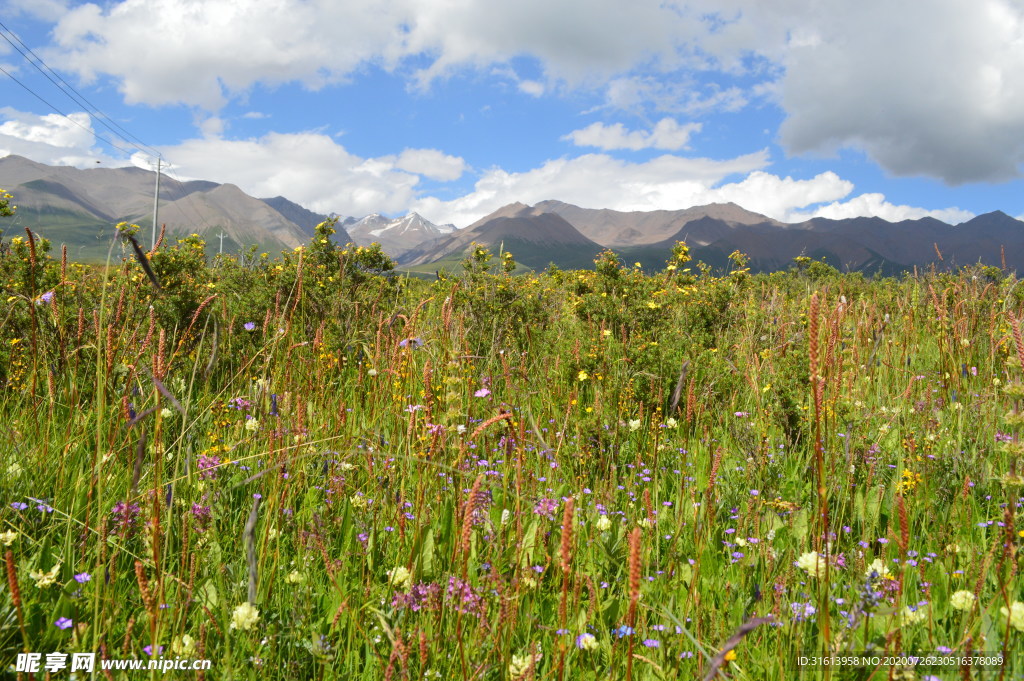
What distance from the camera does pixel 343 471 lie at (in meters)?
2.33

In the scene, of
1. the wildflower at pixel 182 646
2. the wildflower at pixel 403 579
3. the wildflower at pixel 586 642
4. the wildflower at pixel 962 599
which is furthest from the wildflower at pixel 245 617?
the wildflower at pixel 962 599

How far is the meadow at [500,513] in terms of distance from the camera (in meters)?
1.29

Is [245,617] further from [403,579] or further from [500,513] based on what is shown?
[500,513]

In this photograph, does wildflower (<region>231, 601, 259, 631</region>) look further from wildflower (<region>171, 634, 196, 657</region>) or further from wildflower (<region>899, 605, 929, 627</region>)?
wildflower (<region>899, 605, 929, 627</region>)

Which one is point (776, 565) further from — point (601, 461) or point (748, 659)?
point (601, 461)

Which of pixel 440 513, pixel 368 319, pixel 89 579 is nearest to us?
pixel 89 579

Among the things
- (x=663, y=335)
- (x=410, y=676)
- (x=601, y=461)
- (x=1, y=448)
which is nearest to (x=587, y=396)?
(x=663, y=335)

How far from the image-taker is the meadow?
1.29 meters

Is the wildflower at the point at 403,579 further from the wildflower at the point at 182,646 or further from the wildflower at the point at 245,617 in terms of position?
the wildflower at the point at 182,646

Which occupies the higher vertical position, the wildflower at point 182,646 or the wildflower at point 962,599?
the wildflower at point 962,599

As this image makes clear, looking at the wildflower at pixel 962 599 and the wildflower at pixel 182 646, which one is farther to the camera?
the wildflower at pixel 962 599

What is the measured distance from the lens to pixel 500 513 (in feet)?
7.23

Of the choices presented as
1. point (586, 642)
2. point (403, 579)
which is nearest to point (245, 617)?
point (403, 579)

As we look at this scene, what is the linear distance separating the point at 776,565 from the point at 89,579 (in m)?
2.06
